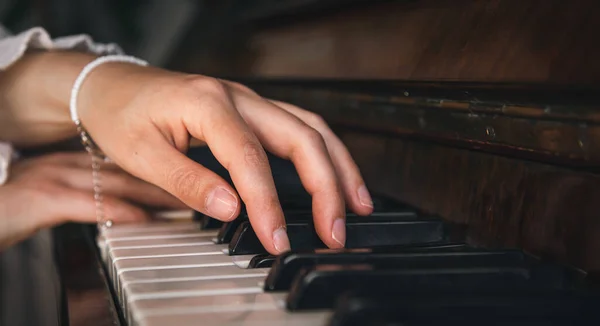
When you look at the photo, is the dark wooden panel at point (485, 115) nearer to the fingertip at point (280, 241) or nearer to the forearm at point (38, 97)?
the fingertip at point (280, 241)

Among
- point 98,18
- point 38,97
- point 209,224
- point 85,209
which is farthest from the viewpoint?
point 98,18

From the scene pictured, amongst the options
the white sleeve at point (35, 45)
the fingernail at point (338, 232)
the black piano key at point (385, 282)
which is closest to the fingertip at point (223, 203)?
the fingernail at point (338, 232)

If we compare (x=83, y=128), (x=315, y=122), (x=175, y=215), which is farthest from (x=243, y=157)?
(x=83, y=128)

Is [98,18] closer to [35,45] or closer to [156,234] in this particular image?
[35,45]

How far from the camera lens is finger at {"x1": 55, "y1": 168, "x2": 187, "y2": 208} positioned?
113cm

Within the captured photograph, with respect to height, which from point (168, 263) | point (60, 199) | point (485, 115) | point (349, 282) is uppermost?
point (485, 115)

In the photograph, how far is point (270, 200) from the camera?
762mm

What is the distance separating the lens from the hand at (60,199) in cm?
107

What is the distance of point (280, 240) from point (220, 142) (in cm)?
14

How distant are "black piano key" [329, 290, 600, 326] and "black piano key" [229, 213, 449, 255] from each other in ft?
0.96

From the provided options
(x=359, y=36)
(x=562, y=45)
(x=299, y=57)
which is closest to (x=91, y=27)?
(x=299, y=57)

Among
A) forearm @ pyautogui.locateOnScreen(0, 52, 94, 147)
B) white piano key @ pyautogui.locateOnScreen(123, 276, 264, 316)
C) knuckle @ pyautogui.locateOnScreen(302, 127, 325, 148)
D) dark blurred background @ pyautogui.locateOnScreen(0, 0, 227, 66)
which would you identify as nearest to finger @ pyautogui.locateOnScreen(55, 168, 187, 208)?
forearm @ pyautogui.locateOnScreen(0, 52, 94, 147)

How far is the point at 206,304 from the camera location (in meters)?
0.57

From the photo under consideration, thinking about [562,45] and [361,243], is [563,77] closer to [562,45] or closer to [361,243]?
[562,45]
